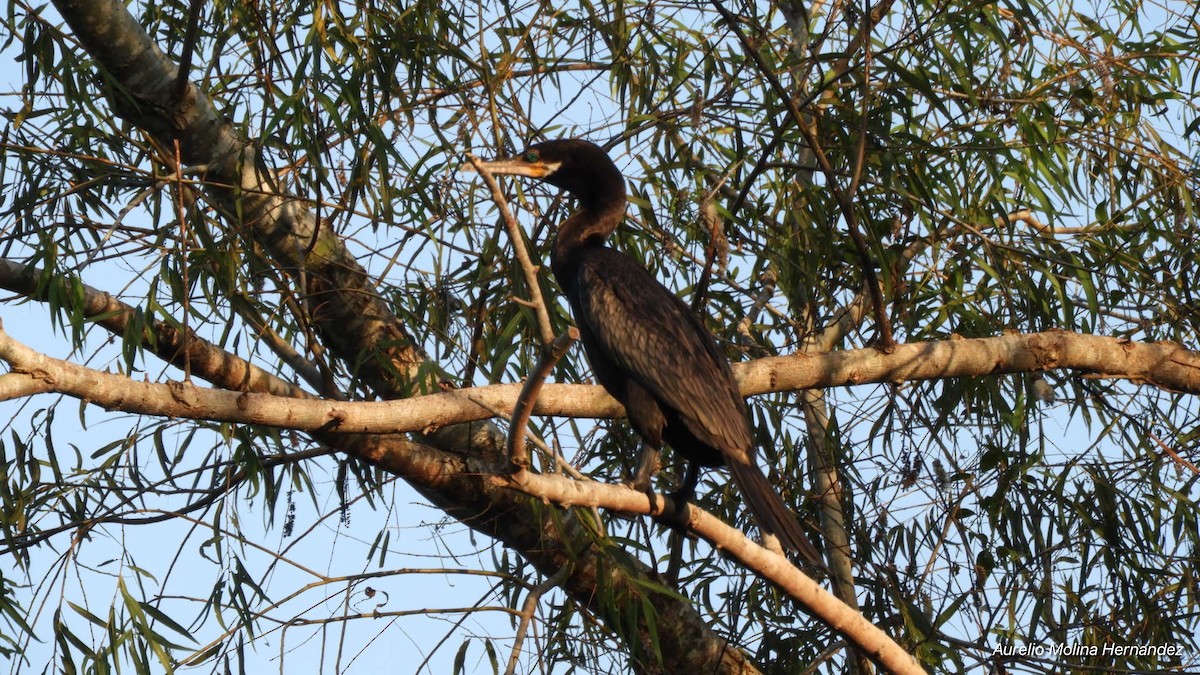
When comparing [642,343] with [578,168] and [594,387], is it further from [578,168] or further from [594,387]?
[578,168]

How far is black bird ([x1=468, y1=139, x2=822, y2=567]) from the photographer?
2934mm

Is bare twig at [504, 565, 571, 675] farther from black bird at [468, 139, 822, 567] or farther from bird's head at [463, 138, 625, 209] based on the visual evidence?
bird's head at [463, 138, 625, 209]

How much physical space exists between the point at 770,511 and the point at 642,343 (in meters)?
0.58

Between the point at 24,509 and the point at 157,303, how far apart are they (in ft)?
2.32

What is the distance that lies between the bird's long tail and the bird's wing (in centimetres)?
7

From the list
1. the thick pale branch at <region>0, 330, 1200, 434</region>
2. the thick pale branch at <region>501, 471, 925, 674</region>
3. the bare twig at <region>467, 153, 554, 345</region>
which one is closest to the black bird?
the thick pale branch at <region>0, 330, 1200, 434</region>

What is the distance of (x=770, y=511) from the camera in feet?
8.77

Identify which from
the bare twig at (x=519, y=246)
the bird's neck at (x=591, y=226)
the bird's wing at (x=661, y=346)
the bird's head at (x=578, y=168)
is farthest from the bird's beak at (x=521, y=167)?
Answer: the bare twig at (x=519, y=246)

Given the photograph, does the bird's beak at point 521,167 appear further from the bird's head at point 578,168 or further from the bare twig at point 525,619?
the bare twig at point 525,619

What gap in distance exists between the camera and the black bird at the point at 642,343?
2.93m

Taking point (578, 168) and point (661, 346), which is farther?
point (578, 168)

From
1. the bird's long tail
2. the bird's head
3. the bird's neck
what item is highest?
the bird's head

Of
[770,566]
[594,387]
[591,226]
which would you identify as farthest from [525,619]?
[591,226]

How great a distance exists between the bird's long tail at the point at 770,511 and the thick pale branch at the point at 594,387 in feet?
1.01
